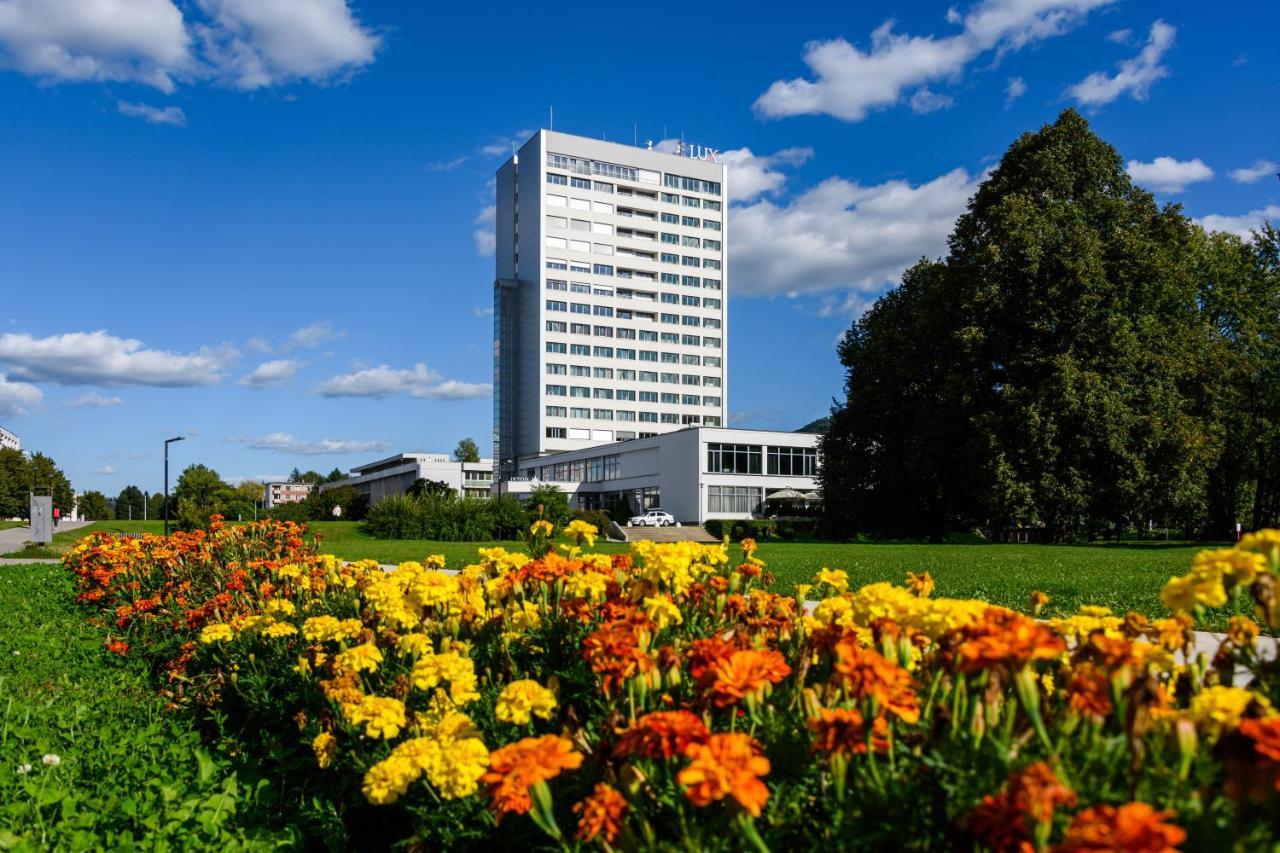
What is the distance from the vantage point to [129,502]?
396ft

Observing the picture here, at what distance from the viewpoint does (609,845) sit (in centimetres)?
225

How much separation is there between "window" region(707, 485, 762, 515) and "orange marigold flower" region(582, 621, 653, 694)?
53.8 m

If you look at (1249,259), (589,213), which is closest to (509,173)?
(589,213)

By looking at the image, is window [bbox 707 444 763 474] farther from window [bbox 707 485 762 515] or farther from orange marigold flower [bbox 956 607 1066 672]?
orange marigold flower [bbox 956 607 1066 672]

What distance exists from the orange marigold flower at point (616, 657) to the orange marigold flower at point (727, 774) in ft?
2.43

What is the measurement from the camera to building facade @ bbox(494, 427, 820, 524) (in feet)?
185

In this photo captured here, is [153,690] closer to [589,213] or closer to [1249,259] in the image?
[1249,259]

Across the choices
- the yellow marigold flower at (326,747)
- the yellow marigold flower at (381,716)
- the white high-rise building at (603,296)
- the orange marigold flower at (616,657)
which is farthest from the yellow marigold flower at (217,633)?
the white high-rise building at (603,296)

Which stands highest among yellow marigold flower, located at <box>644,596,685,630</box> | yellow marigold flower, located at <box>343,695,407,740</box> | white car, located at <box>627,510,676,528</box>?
yellow marigold flower, located at <box>644,596,685,630</box>

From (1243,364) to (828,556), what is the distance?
19625 millimetres

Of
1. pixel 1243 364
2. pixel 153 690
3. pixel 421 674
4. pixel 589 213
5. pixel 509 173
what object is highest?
pixel 509 173

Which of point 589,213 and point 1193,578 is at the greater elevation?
point 589,213

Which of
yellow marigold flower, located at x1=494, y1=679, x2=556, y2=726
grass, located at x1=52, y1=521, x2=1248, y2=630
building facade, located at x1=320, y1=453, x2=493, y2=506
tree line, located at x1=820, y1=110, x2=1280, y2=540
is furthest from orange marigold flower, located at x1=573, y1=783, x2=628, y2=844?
building facade, located at x1=320, y1=453, x2=493, y2=506

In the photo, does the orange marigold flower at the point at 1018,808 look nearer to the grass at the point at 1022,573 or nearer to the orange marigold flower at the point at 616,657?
the orange marigold flower at the point at 616,657
